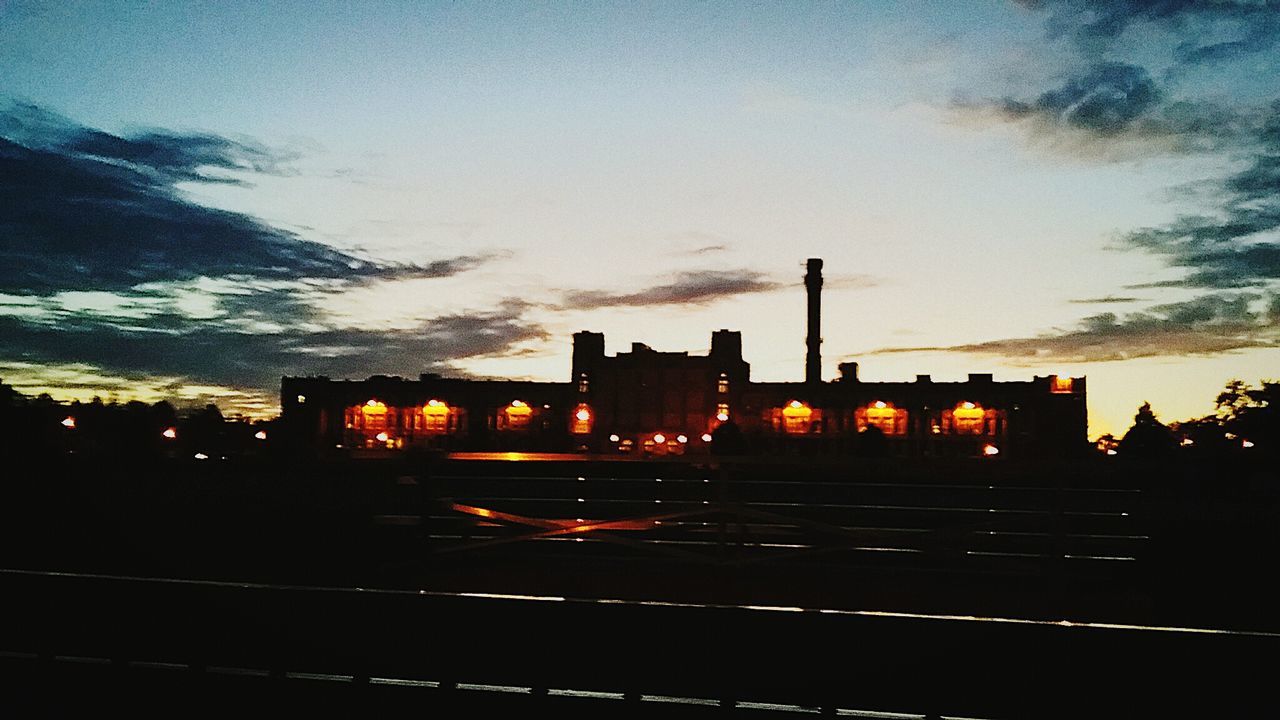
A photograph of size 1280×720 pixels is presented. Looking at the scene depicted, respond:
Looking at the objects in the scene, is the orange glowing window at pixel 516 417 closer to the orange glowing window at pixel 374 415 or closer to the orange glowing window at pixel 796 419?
the orange glowing window at pixel 374 415

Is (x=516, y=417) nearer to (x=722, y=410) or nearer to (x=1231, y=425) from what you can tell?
(x=722, y=410)

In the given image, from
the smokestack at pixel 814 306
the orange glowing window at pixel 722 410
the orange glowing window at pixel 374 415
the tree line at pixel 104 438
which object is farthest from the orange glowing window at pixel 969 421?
the tree line at pixel 104 438

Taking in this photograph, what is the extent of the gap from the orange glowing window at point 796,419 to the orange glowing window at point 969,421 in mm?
10015

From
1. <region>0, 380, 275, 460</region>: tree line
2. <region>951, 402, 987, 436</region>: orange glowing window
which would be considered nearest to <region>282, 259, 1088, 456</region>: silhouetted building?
<region>951, 402, 987, 436</region>: orange glowing window

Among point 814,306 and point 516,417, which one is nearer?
point 516,417

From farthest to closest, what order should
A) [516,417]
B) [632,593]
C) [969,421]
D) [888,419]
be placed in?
[516,417] → [888,419] → [969,421] → [632,593]

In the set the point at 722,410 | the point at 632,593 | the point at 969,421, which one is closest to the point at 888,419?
the point at 969,421

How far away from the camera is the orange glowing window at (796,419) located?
80.3m

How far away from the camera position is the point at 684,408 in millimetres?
83188

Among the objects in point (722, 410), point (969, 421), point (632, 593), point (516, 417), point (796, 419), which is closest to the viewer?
point (632, 593)

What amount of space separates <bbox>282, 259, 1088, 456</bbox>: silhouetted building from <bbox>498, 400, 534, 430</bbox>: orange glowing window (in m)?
0.10

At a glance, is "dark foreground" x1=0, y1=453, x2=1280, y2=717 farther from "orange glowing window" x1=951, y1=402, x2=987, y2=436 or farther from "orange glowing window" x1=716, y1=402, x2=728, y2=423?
"orange glowing window" x1=951, y1=402, x2=987, y2=436

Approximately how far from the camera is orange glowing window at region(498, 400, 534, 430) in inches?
3248

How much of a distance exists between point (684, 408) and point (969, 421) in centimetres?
1996
